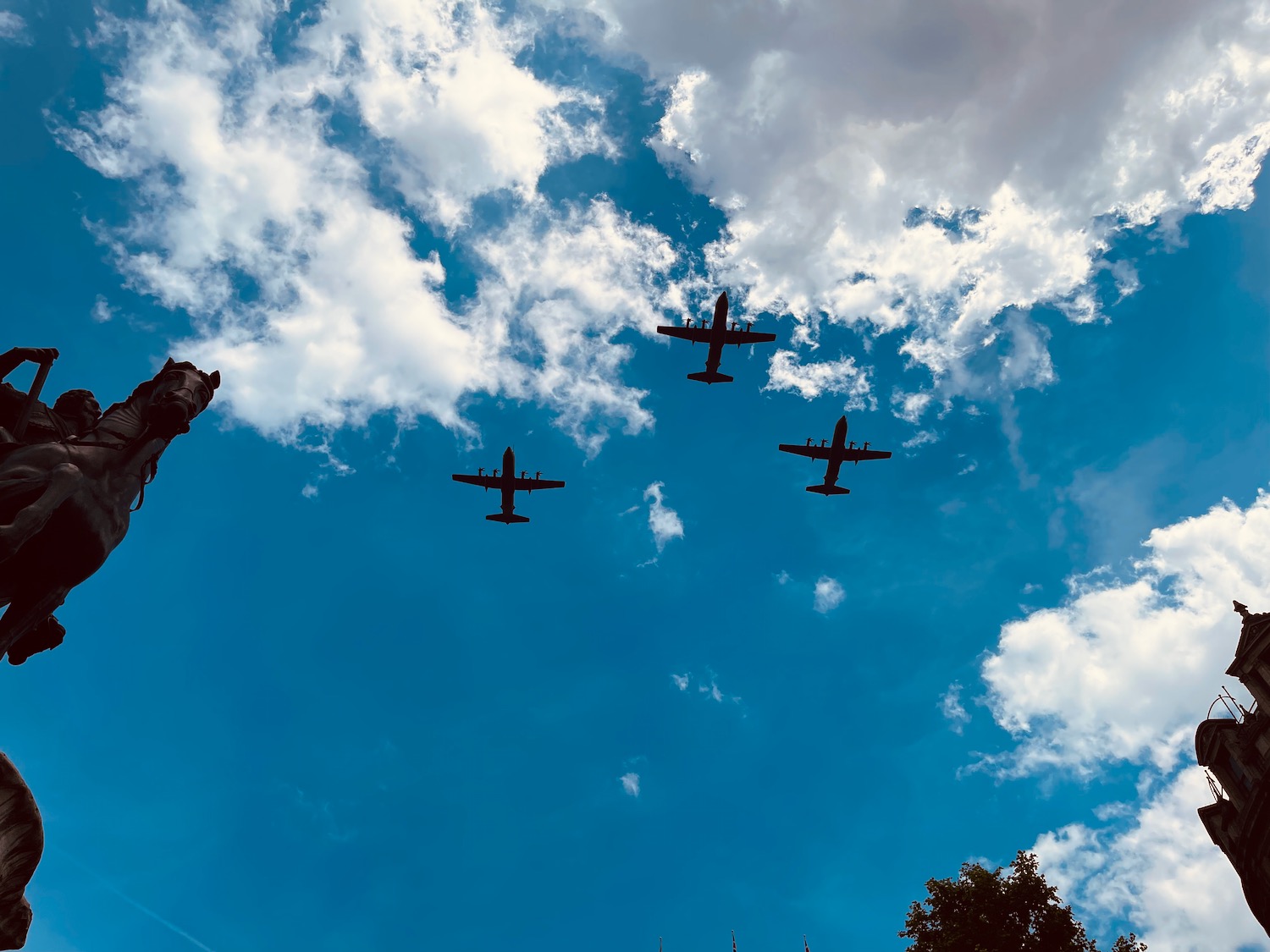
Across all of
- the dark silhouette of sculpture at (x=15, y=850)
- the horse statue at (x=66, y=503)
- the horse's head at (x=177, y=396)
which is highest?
the horse's head at (x=177, y=396)

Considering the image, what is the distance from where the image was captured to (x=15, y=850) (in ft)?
41.0

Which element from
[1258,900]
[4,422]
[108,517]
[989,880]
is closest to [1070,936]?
[989,880]

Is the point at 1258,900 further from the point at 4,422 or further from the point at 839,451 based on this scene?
the point at 4,422

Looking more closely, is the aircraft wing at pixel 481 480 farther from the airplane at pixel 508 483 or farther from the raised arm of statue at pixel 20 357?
the raised arm of statue at pixel 20 357

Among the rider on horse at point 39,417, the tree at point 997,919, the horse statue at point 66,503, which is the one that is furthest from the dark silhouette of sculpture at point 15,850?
the tree at point 997,919

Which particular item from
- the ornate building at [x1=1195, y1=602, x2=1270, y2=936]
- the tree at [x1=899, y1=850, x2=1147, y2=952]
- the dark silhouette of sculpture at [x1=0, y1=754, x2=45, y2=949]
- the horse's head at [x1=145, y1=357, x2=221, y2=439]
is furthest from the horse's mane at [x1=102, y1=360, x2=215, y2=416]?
the ornate building at [x1=1195, y1=602, x2=1270, y2=936]

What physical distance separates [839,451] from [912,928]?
92.7 feet

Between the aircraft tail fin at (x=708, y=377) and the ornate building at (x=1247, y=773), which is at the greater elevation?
the aircraft tail fin at (x=708, y=377)

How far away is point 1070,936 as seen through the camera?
24.9 metres

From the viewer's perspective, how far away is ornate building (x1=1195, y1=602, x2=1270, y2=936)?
2553 cm

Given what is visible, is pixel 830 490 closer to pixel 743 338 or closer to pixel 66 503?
pixel 743 338

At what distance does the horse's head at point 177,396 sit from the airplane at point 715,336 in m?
32.9

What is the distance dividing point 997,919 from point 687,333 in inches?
1370

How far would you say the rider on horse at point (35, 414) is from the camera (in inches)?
534
